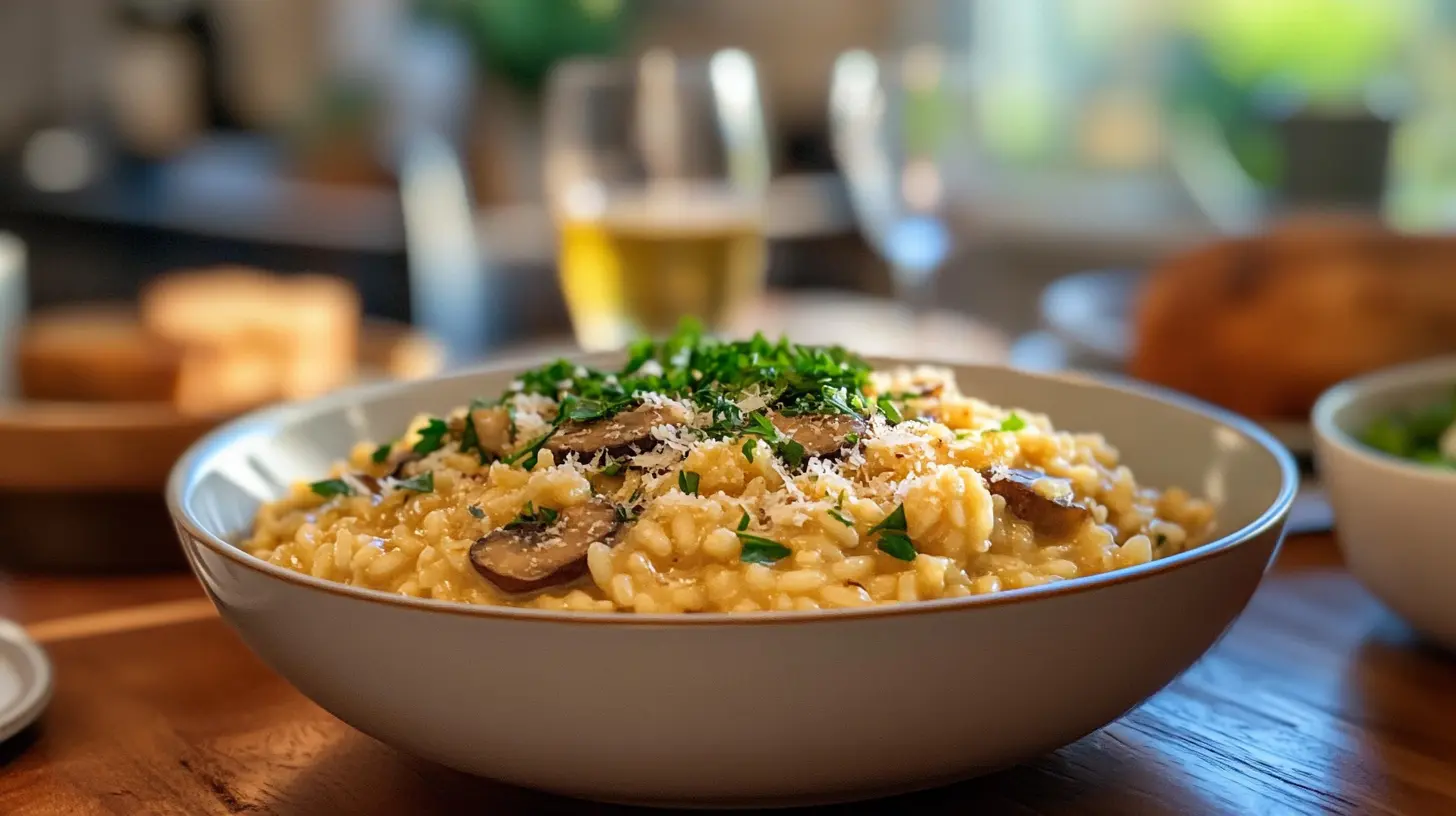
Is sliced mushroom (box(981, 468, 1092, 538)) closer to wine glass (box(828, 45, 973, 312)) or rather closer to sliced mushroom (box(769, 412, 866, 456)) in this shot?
sliced mushroom (box(769, 412, 866, 456))

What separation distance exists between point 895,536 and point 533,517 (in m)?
0.25

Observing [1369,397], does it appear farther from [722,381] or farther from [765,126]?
[765,126]

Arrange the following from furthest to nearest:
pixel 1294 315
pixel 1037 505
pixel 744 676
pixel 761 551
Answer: pixel 1294 315, pixel 1037 505, pixel 761 551, pixel 744 676

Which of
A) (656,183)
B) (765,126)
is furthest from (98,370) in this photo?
(765,126)

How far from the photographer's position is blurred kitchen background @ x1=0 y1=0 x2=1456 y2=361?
174 inches

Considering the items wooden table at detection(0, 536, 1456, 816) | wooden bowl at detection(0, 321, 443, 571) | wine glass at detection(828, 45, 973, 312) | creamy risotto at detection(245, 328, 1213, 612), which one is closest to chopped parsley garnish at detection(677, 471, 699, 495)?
creamy risotto at detection(245, 328, 1213, 612)

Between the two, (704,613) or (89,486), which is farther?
(89,486)

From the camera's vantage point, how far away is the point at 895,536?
0.95 m

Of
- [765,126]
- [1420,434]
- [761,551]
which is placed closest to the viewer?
[761,551]

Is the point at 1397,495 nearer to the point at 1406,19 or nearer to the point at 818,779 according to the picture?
the point at 818,779

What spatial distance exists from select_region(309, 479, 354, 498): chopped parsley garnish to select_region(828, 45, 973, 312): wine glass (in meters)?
1.22

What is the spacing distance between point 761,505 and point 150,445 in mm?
771

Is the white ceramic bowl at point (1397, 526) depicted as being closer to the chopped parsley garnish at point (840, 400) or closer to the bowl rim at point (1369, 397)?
the bowl rim at point (1369, 397)

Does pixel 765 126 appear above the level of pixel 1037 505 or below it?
above
